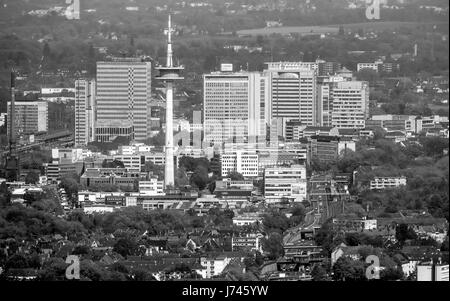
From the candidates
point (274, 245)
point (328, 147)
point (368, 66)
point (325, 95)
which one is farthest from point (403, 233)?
point (368, 66)

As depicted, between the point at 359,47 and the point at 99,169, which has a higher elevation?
the point at 359,47

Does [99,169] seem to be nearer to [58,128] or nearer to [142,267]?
[58,128]

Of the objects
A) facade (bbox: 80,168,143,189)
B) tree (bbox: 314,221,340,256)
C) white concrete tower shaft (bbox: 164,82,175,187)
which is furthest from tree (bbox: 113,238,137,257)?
white concrete tower shaft (bbox: 164,82,175,187)

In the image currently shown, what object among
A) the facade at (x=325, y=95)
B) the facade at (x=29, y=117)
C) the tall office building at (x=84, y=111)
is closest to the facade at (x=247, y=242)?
the facade at (x=29, y=117)

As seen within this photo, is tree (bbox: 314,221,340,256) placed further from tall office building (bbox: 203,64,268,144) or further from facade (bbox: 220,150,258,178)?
tall office building (bbox: 203,64,268,144)

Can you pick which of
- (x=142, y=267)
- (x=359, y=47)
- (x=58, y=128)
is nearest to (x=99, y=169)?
(x=58, y=128)

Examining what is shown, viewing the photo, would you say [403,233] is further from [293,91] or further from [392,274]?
[293,91]
